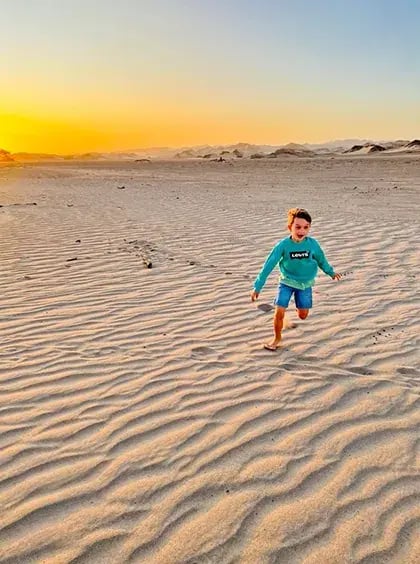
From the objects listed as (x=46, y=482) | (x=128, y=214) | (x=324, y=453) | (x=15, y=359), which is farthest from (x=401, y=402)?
(x=128, y=214)

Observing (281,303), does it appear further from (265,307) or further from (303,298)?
(265,307)

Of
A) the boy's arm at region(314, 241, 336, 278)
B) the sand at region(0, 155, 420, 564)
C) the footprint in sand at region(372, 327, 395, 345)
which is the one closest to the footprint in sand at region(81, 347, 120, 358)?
the sand at region(0, 155, 420, 564)

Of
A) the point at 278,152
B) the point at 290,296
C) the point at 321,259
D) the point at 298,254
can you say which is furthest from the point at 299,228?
the point at 278,152

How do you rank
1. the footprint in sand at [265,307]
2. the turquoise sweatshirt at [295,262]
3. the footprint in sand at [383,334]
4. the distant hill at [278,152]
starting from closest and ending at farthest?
the turquoise sweatshirt at [295,262] → the footprint in sand at [383,334] → the footprint in sand at [265,307] → the distant hill at [278,152]

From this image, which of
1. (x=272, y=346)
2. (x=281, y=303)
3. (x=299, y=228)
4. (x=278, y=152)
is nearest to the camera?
(x=299, y=228)

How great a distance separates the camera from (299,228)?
4.07 metres

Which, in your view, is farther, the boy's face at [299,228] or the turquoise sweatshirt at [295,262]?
the turquoise sweatshirt at [295,262]

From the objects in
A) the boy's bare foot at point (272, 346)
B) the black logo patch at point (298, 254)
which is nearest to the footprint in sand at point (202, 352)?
the boy's bare foot at point (272, 346)

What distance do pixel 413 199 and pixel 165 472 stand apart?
14092 mm

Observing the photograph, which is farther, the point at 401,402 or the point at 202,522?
the point at 401,402

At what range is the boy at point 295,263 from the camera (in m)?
4.11

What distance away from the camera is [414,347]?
4457 mm

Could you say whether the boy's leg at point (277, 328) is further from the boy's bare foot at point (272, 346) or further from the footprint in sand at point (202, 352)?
the footprint in sand at point (202, 352)

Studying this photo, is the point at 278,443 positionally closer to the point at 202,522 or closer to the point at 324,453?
the point at 324,453
